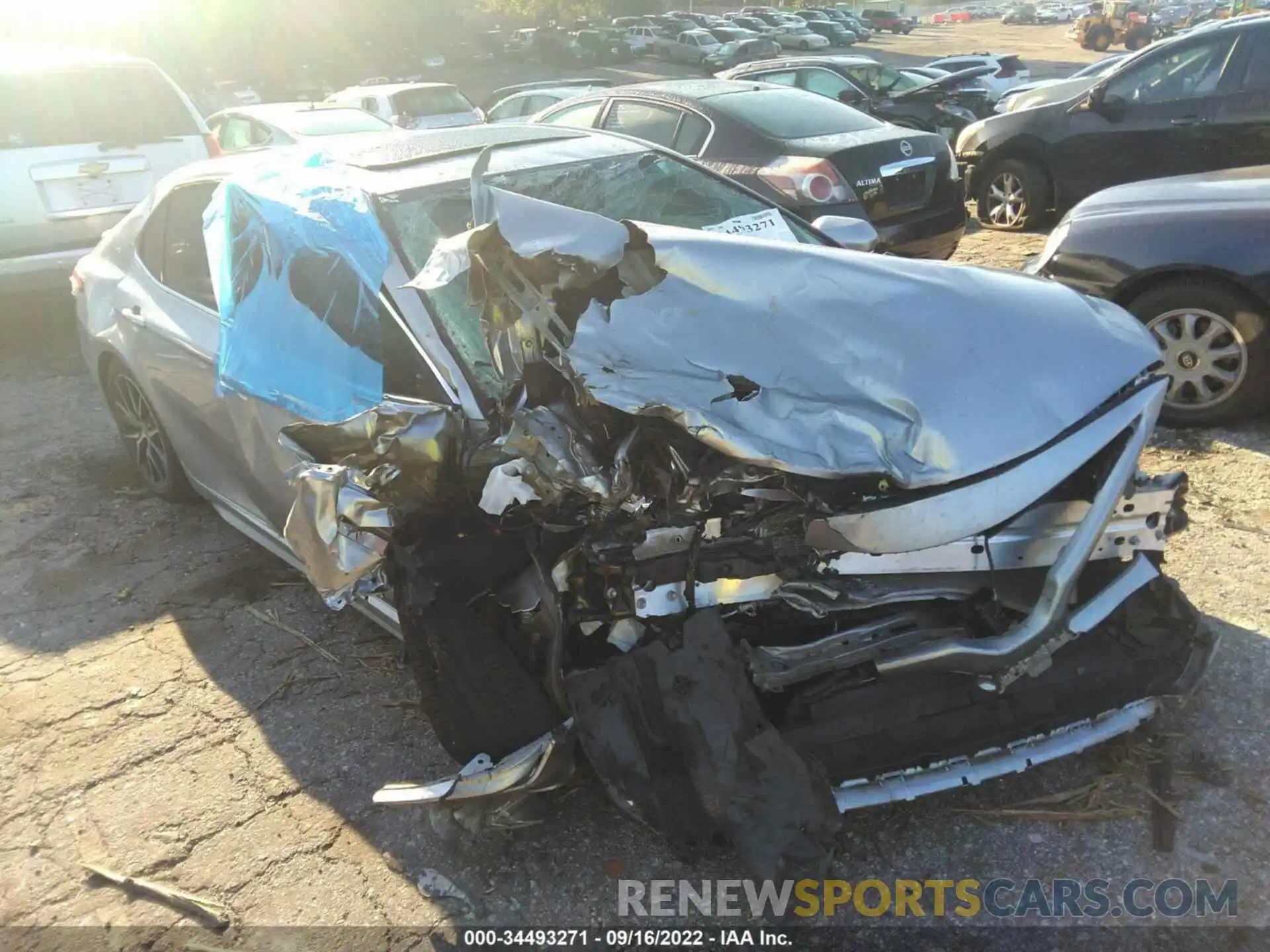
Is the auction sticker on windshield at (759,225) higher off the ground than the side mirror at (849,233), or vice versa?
the auction sticker on windshield at (759,225)

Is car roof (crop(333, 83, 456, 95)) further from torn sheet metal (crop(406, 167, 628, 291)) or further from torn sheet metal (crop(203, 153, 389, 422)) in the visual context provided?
torn sheet metal (crop(406, 167, 628, 291))

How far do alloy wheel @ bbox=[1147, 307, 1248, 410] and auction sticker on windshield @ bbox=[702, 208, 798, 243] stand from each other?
182 cm

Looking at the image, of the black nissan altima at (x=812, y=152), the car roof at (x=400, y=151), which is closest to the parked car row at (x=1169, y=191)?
the black nissan altima at (x=812, y=152)

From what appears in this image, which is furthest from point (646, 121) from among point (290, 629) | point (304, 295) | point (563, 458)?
point (563, 458)

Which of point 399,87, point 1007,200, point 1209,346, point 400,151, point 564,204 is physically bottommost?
point 1007,200

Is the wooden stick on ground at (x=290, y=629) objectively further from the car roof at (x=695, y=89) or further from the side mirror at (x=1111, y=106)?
the side mirror at (x=1111, y=106)

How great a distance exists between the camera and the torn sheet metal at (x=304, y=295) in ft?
9.43

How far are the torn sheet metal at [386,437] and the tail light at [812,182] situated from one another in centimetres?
417

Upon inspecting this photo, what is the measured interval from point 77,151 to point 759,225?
204 inches

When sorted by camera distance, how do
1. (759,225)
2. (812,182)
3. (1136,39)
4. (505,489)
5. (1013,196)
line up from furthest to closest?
(1136,39) → (1013,196) → (812,182) → (759,225) → (505,489)

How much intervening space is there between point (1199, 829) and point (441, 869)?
198 cm

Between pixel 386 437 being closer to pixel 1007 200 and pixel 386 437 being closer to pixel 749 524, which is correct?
pixel 749 524

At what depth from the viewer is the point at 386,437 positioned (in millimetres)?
2461

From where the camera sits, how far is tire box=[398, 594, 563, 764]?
93.9 inches
